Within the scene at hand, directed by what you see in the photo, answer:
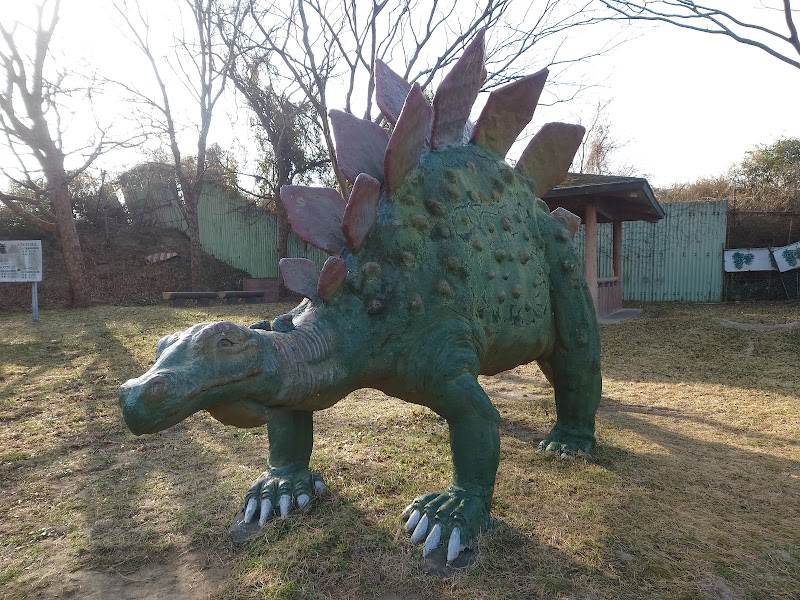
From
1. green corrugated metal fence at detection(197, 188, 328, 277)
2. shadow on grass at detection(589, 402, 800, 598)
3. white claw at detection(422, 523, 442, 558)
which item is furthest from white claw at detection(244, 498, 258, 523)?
green corrugated metal fence at detection(197, 188, 328, 277)

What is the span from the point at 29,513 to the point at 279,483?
1.33 meters

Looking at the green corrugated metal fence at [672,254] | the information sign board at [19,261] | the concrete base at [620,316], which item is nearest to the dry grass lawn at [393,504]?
the concrete base at [620,316]

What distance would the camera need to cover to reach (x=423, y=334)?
7.04 ft

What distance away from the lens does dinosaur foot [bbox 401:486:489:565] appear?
2.01 m

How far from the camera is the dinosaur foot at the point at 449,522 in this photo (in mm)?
2010

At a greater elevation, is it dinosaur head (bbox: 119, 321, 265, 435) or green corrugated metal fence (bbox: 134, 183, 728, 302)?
green corrugated metal fence (bbox: 134, 183, 728, 302)

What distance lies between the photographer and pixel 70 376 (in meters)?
5.73

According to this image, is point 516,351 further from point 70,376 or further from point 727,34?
point 727,34

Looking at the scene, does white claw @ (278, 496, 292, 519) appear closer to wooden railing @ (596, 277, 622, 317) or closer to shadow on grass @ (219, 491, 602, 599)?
shadow on grass @ (219, 491, 602, 599)

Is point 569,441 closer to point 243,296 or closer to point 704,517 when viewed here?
point 704,517

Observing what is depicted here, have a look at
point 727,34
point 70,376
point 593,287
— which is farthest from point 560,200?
point 70,376

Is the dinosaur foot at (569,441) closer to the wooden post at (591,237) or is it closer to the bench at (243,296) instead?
the wooden post at (591,237)

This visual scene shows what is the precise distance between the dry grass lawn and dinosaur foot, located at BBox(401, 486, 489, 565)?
8cm

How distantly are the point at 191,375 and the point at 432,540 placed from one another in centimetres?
109
